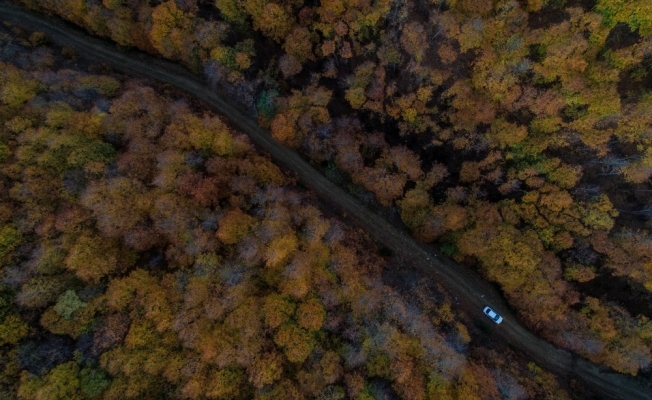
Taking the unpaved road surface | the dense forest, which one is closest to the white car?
the unpaved road surface

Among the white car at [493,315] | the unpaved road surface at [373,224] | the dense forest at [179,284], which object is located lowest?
the dense forest at [179,284]

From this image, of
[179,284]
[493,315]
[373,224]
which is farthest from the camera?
[373,224]

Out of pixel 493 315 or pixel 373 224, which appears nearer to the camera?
pixel 493 315

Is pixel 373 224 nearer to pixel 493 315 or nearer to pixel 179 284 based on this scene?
pixel 493 315

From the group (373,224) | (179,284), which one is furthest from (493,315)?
(179,284)

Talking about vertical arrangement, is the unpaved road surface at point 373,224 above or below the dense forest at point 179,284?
above

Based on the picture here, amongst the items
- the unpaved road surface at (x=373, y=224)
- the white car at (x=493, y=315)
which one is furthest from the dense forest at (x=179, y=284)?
the white car at (x=493, y=315)

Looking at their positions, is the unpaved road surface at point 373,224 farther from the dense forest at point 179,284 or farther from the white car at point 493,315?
the dense forest at point 179,284
